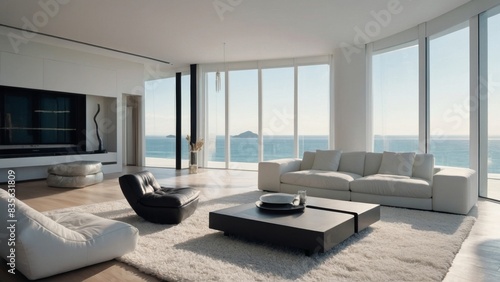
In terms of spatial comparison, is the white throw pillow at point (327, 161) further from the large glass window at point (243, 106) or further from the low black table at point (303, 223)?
the large glass window at point (243, 106)

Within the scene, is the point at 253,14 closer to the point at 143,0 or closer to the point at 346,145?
the point at 143,0

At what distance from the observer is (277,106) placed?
368 inches

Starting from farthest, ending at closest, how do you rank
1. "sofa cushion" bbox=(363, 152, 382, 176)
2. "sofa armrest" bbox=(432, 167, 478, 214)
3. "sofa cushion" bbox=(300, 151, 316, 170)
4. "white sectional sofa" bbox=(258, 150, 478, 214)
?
"sofa cushion" bbox=(300, 151, 316, 170), "sofa cushion" bbox=(363, 152, 382, 176), "white sectional sofa" bbox=(258, 150, 478, 214), "sofa armrest" bbox=(432, 167, 478, 214)

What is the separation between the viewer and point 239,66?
940 cm

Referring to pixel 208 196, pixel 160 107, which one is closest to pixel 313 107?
pixel 208 196

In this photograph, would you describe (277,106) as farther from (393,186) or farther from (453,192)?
(453,192)

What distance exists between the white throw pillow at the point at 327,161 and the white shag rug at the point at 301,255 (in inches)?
77.7

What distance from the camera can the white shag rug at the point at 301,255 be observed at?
2.38 meters

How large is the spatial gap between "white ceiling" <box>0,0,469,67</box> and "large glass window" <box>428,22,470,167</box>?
56cm

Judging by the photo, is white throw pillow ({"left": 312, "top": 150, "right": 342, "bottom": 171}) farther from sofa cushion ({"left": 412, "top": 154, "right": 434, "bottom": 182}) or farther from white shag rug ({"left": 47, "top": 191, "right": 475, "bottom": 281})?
white shag rug ({"left": 47, "top": 191, "right": 475, "bottom": 281})

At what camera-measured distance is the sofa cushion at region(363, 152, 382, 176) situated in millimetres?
5438

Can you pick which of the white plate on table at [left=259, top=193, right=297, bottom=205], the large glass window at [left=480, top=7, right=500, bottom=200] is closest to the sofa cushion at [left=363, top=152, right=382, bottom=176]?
the large glass window at [left=480, top=7, right=500, bottom=200]

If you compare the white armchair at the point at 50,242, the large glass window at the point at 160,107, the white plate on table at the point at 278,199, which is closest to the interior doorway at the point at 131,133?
the large glass window at the point at 160,107

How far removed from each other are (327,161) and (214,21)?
3.11 metres
